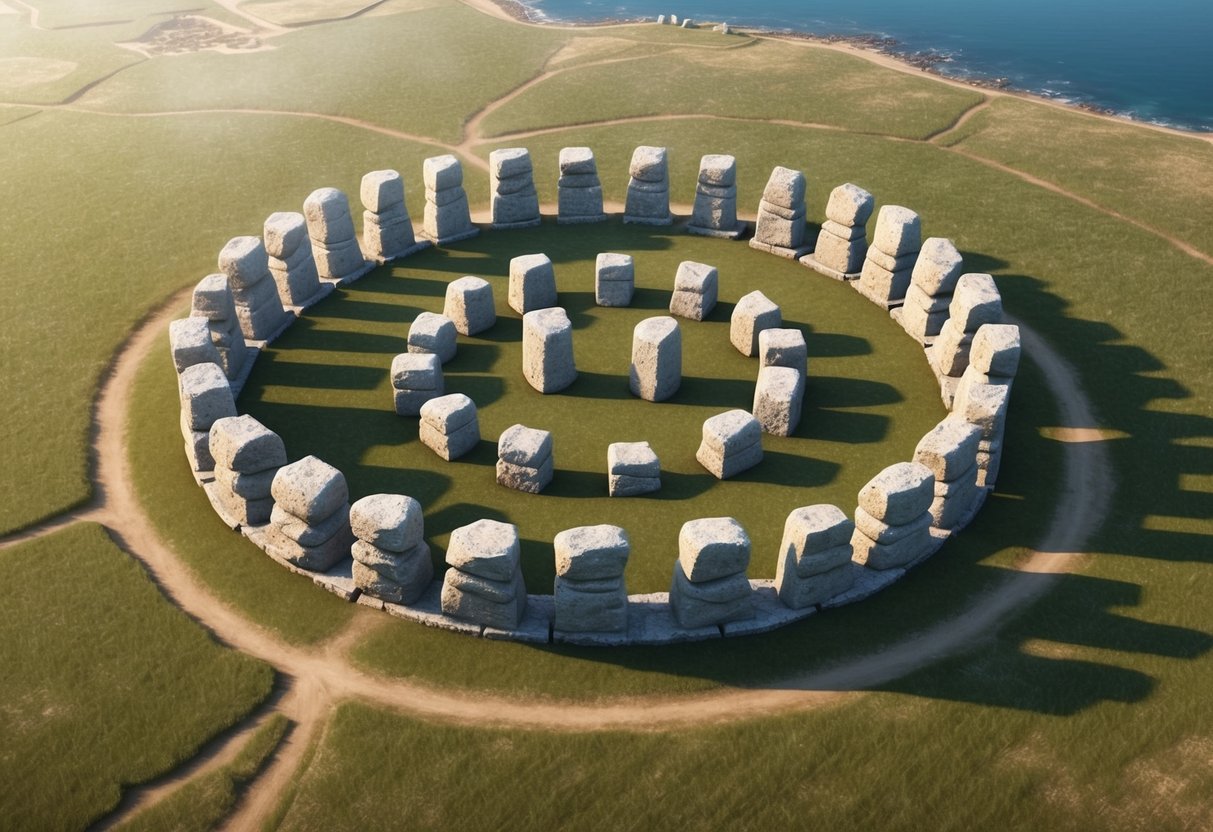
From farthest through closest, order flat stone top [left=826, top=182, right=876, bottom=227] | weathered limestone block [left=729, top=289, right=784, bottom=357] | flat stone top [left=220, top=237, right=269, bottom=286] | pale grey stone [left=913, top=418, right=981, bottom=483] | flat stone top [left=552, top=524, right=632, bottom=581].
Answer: flat stone top [left=826, top=182, right=876, bottom=227], weathered limestone block [left=729, top=289, right=784, bottom=357], flat stone top [left=220, top=237, right=269, bottom=286], pale grey stone [left=913, top=418, right=981, bottom=483], flat stone top [left=552, top=524, right=632, bottom=581]

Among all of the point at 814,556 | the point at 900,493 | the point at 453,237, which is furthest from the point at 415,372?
the point at 900,493

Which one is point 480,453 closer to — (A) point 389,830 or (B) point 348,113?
(A) point 389,830

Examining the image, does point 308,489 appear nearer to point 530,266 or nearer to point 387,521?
point 387,521

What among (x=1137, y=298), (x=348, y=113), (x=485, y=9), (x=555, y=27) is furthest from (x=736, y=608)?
(x=485, y=9)

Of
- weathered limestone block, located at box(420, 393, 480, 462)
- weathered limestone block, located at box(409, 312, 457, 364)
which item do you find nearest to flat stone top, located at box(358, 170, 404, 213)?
weathered limestone block, located at box(409, 312, 457, 364)

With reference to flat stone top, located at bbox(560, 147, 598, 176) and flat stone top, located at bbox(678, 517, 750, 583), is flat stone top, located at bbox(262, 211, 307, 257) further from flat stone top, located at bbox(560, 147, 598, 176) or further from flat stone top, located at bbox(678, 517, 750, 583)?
flat stone top, located at bbox(678, 517, 750, 583)

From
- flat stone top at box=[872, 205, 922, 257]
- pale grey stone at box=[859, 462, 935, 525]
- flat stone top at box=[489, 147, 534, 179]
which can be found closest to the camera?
pale grey stone at box=[859, 462, 935, 525]
